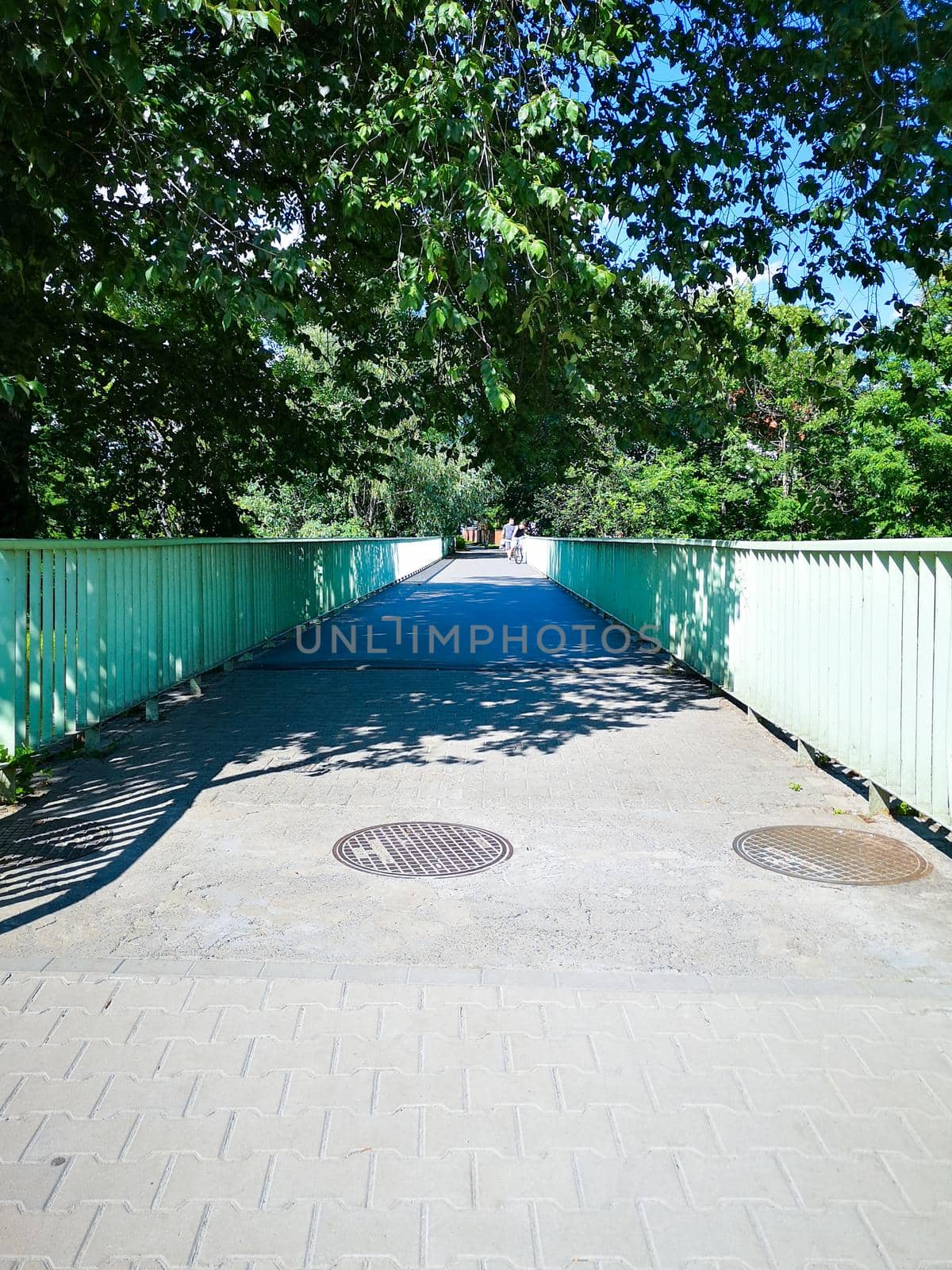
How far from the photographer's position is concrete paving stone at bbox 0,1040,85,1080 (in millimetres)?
3352

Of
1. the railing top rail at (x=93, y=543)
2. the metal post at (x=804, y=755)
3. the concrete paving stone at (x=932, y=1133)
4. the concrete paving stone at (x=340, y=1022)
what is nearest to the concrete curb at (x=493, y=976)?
the concrete paving stone at (x=340, y=1022)

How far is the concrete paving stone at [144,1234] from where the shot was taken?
2516mm

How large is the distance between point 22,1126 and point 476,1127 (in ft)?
4.20

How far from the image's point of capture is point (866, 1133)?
3041 millimetres

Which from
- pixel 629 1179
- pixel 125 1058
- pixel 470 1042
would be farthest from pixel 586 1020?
pixel 125 1058

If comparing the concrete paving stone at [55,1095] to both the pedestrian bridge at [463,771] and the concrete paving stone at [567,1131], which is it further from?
the concrete paving stone at [567,1131]

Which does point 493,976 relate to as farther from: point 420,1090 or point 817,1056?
point 817,1056

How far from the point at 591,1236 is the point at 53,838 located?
420 cm

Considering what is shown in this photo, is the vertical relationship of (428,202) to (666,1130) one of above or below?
above

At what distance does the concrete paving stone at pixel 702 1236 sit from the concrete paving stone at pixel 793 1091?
0.54 metres

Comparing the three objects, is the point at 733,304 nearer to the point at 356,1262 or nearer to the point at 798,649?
the point at 798,649

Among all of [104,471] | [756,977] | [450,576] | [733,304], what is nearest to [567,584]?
[450,576]

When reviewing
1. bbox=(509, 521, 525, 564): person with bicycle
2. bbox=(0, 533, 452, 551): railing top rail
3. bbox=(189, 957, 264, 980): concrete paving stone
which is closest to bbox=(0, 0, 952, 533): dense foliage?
bbox=(0, 533, 452, 551): railing top rail

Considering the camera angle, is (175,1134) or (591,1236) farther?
(175,1134)
